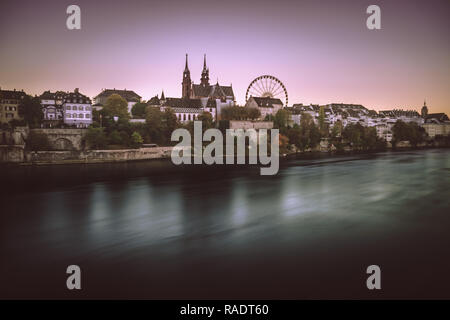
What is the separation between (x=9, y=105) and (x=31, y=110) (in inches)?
137

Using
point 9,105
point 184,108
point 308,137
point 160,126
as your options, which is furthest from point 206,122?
point 9,105

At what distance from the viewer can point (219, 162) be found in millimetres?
33906

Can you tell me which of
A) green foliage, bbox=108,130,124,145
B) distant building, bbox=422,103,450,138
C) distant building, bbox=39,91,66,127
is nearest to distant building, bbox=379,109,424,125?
distant building, bbox=422,103,450,138

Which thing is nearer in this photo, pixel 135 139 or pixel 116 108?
pixel 135 139

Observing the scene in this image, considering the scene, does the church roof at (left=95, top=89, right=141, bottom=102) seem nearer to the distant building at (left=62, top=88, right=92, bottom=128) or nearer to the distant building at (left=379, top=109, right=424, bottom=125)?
the distant building at (left=62, top=88, right=92, bottom=128)

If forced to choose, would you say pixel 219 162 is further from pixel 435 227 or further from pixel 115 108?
pixel 435 227

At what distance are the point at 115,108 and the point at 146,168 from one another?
12637 millimetres

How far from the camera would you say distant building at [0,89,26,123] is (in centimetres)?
3369

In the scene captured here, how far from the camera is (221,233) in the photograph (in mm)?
10484

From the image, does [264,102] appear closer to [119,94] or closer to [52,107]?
[119,94]

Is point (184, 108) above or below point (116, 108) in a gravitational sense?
above

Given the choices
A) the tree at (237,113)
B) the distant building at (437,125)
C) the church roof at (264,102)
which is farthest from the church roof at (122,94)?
the distant building at (437,125)

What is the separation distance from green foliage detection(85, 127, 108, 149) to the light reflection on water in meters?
10.6
